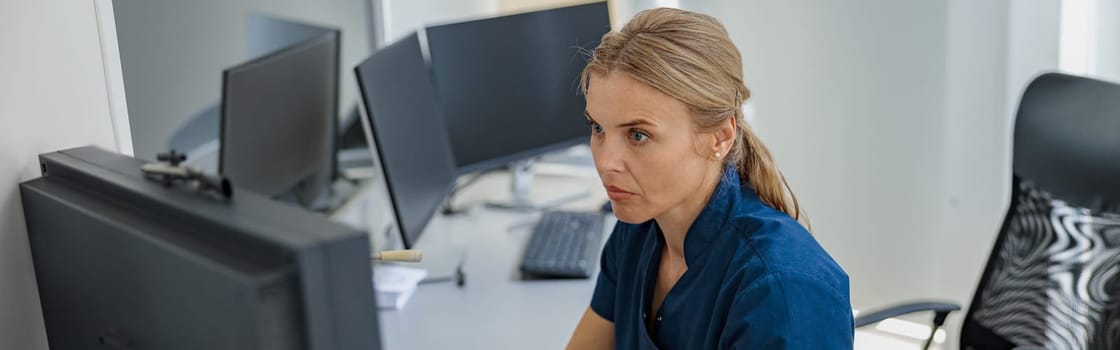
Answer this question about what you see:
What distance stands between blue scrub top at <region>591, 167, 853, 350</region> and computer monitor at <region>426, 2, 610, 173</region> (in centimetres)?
73

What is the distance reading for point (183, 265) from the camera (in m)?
0.66

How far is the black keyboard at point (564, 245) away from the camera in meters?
1.97

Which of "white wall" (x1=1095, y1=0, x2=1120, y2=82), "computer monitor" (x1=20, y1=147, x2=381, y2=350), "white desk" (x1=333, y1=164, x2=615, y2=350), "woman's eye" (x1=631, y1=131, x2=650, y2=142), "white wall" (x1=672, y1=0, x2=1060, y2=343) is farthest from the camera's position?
"white wall" (x1=672, y1=0, x2=1060, y2=343)

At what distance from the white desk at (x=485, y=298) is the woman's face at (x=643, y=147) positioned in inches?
17.6

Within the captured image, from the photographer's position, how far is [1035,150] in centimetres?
187

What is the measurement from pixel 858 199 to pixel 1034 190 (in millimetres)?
954

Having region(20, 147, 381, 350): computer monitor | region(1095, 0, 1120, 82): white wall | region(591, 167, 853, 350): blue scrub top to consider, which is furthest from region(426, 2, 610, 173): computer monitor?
region(20, 147, 381, 350): computer monitor

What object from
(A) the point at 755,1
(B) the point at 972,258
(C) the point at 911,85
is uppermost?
(A) the point at 755,1

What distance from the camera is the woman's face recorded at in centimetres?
127

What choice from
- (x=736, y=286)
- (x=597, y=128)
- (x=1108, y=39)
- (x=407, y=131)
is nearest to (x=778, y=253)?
(x=736, y=286)

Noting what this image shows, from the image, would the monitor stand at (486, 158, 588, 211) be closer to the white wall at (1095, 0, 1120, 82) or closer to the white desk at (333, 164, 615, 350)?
the white desk at (333, 164, 615, 350)

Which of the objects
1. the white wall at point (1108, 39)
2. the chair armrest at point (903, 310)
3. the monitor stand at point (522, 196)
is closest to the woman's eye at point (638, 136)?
the chair armrest at point (903, 310)

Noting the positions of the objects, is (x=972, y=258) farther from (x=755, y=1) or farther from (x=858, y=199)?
(x=755, y=1)

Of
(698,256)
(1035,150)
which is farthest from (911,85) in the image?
(698,256)
